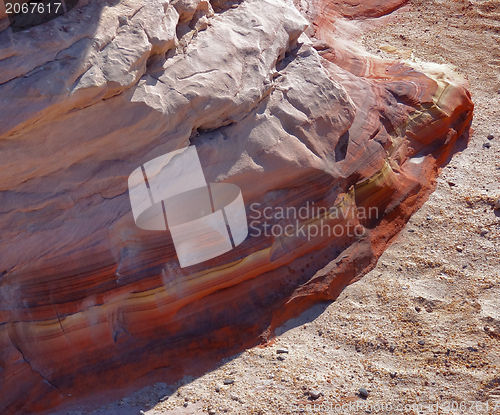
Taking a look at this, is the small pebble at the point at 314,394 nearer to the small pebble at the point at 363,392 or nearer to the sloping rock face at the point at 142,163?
the small pebble at the point at 363,392

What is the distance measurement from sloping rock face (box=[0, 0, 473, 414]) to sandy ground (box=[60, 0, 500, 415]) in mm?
142

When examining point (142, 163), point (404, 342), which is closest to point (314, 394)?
point (404, 342)

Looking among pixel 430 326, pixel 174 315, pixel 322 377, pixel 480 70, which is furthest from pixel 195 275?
pixel 480 70

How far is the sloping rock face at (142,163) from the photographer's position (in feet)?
8.63

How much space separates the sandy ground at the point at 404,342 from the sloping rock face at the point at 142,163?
142mm

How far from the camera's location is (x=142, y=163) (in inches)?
112

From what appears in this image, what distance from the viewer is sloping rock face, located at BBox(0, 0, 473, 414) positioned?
263 centimetres

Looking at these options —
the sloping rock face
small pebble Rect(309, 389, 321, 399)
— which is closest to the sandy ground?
small pebble Rect(309, 389, 321, 399)

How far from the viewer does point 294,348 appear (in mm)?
3016

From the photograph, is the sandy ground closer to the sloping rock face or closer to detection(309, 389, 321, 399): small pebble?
detection(309, 389, 321, 399): small pebble

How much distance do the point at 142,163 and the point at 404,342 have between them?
69.5 inches

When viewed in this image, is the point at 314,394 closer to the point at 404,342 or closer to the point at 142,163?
the point at 404,342

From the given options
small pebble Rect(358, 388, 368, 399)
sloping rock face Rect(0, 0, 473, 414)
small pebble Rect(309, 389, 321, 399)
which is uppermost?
sloping rock face Rect(0, 0, 473, 414)

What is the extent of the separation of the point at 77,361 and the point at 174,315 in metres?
0.56
